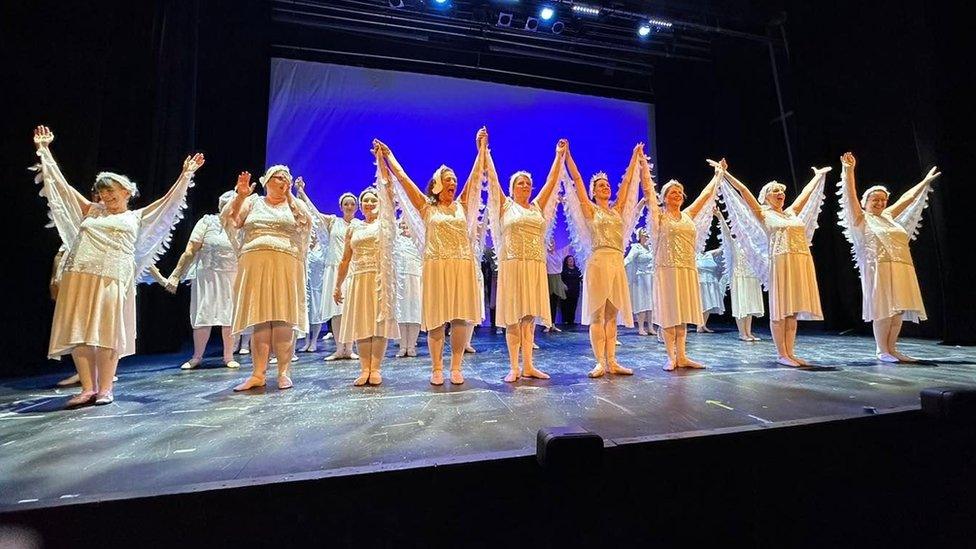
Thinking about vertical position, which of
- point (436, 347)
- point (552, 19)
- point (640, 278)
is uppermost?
point (552, 19)

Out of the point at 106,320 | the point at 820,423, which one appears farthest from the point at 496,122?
the point at 820,423

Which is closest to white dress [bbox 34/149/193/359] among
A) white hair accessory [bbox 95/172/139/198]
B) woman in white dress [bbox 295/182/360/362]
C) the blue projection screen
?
white hair accessory [bbox 95/172/139/198]

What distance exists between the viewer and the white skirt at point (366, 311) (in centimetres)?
337

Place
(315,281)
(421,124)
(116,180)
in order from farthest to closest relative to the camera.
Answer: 1. (421,124)
2. (315,281)
3. (116,180)

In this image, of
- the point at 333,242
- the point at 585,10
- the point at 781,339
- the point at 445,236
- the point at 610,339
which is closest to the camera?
the point at 445,236

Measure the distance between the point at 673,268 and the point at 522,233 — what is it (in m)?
1.52

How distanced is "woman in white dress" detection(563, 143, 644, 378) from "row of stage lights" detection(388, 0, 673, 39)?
484 centimetres

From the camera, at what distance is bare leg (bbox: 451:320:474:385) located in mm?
3363

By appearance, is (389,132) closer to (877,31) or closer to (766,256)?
(766,256)

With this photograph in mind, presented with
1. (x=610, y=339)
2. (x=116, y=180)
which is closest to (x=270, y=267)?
(x=116, y=180)

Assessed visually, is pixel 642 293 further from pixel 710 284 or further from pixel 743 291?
pixel 743 291

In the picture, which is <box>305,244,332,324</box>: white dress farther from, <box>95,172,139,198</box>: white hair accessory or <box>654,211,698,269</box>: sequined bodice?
<box>654,211,698,269</box>: sequined bodice

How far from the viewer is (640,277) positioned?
25.7ft

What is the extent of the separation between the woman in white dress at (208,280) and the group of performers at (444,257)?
0.02 meters
